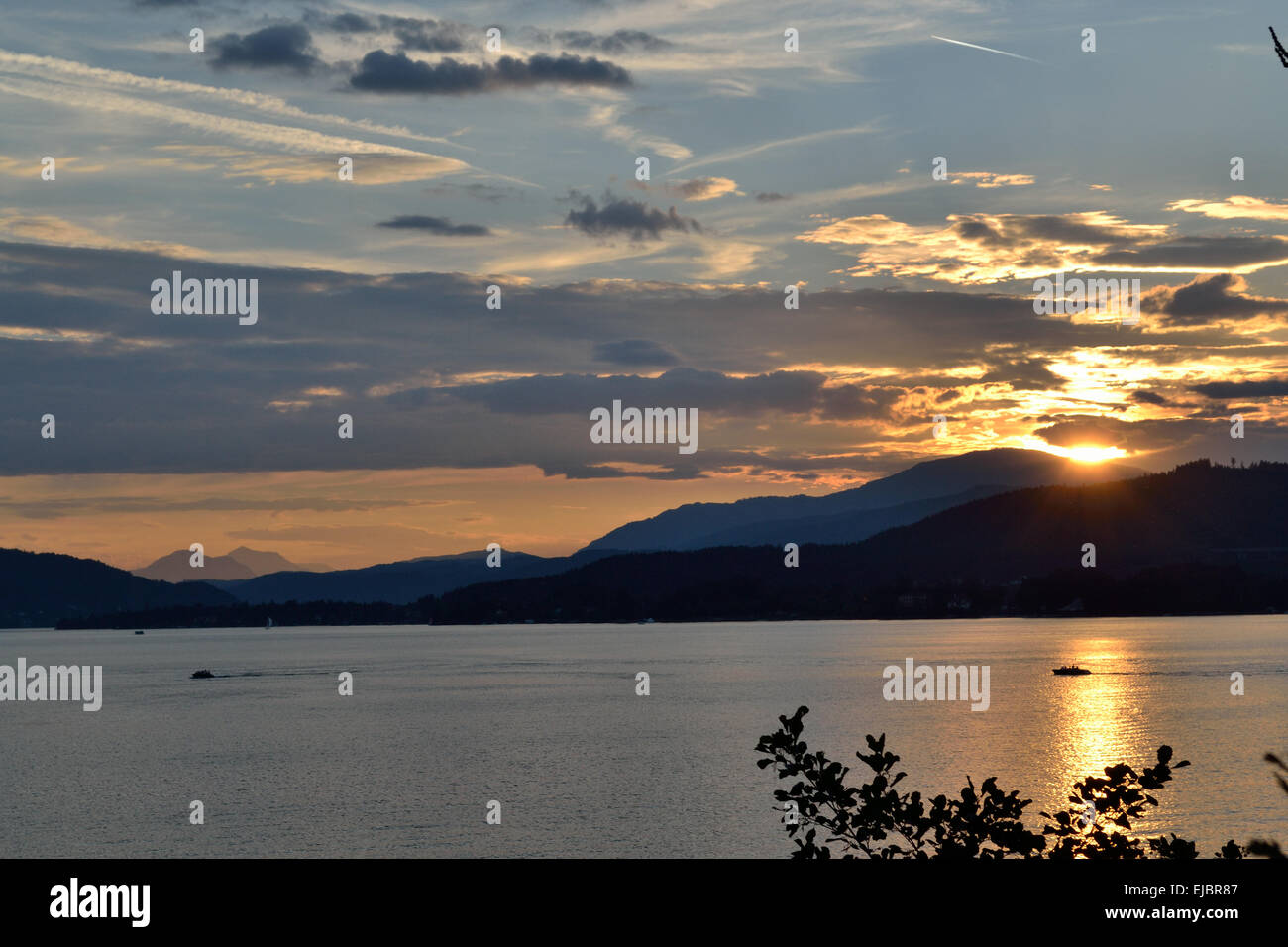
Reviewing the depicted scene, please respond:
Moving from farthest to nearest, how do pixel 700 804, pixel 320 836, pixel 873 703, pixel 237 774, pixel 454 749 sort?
pixel 873 703
pixel 454 749
pixel 237 774
pixel 700 804
pixel 320 836

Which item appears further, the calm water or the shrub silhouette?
the calm water

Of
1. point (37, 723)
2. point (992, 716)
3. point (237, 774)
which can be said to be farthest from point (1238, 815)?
point (37, 723)

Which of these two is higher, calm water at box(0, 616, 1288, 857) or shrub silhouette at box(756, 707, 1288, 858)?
shrub silhouette at box(756, 707, 1288, 858)

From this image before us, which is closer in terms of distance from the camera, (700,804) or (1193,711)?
(700,804)

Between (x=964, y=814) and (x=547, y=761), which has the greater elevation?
(x=964, y=814)

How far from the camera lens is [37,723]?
157750mm

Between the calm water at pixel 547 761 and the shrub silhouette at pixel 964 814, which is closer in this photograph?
the shrub silhouette at pixel 964 814

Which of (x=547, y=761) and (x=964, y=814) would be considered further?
(x=547, y=761)

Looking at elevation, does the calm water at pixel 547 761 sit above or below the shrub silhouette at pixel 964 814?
below
